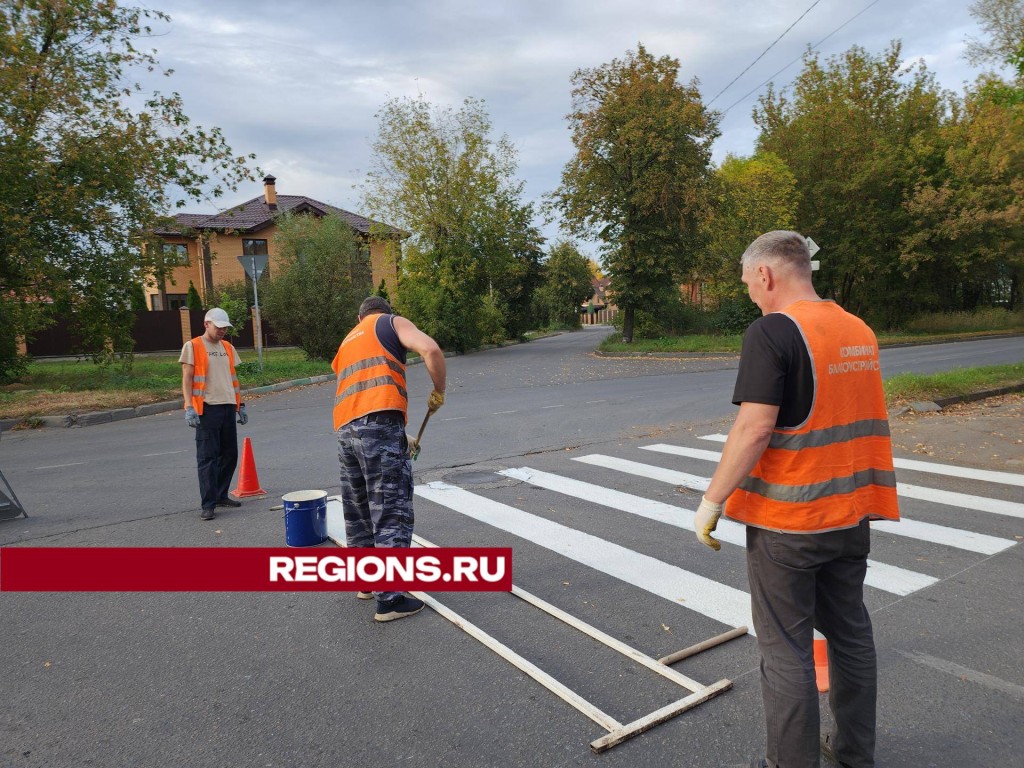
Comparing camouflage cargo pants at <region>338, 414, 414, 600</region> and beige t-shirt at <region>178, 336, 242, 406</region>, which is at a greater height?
beige t-shirt at <region>178, 336, 242, 406</region>

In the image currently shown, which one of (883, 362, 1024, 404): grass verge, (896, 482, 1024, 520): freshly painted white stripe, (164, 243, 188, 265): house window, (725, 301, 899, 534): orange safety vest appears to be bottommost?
(896, 482, 1024, 520): freshly painted white stripe

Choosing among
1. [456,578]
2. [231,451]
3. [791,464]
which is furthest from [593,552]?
[231,451]

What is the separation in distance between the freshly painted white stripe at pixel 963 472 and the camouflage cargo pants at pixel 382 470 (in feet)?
21.2

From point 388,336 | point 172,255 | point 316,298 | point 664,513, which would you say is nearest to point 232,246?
point 316,298

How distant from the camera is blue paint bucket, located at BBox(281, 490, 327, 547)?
542 cm

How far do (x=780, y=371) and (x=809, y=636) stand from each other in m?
1.00

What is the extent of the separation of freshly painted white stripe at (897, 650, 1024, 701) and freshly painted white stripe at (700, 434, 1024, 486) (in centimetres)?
482

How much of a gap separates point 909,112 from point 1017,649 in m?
40.6

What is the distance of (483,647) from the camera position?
3.88 meters

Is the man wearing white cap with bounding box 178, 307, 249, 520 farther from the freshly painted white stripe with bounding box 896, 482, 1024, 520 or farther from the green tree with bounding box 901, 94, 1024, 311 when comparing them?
the green tree with bounding box 901, 94, 1024, 311

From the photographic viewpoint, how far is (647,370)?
72.8ft

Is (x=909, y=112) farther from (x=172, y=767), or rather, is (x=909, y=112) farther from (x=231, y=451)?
(x=172, y=767)

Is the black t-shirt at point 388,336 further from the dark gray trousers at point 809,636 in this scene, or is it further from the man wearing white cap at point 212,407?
the man wearing white cap at point 212,407

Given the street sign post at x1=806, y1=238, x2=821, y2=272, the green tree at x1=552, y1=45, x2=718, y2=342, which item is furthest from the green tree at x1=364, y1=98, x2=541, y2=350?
the street sign post at x1=806, y1=238, x2=821, y2=272
